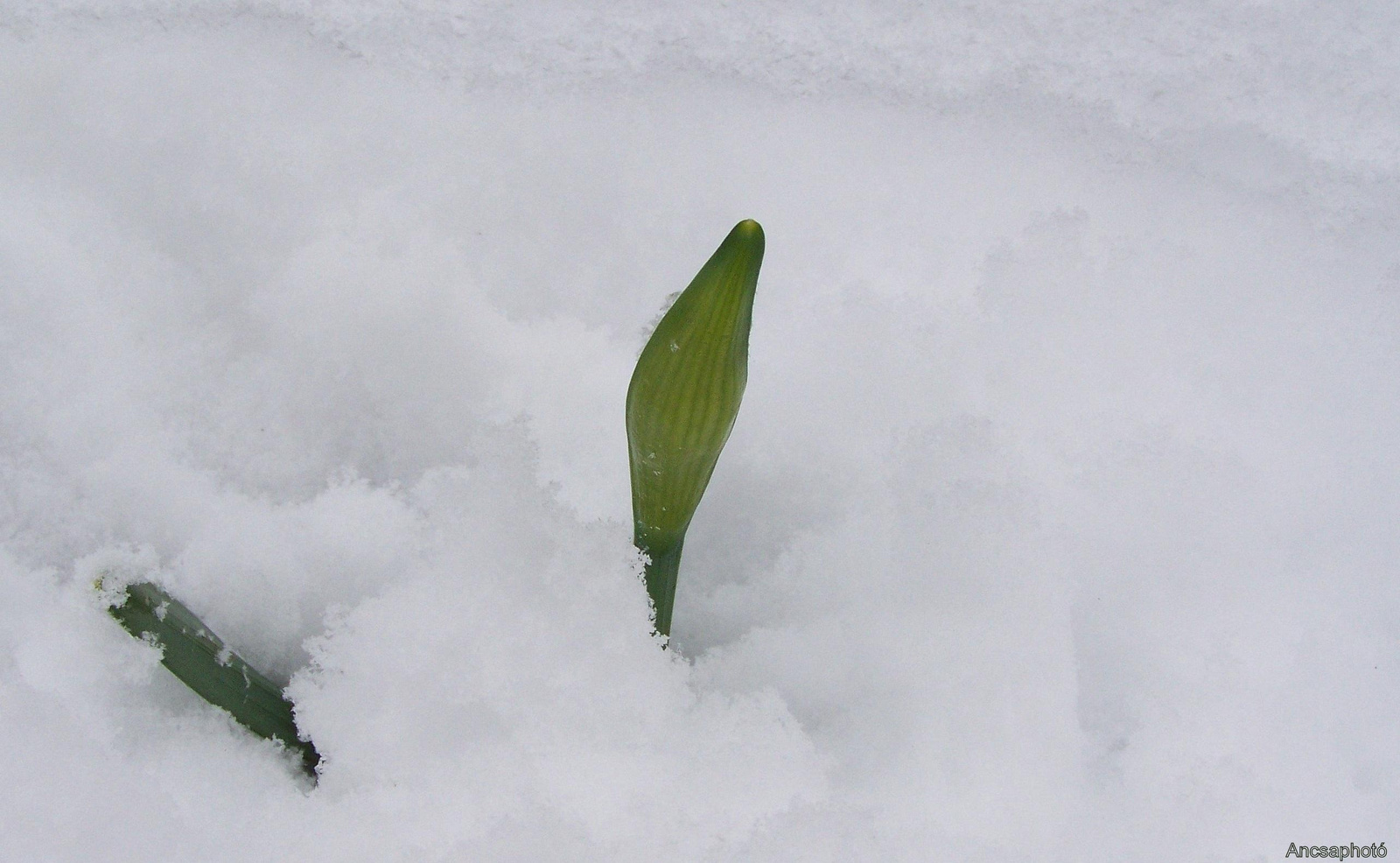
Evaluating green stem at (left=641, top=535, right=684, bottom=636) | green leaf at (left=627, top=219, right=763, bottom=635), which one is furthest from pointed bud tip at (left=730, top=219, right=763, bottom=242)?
green stem at (left=641, top=535, right=684, bottom=636)

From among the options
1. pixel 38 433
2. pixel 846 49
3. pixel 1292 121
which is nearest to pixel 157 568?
pixel 38 433

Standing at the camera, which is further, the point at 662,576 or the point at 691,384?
the point at 662,576

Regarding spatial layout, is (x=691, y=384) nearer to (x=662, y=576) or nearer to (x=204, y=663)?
(x=662, y=576)

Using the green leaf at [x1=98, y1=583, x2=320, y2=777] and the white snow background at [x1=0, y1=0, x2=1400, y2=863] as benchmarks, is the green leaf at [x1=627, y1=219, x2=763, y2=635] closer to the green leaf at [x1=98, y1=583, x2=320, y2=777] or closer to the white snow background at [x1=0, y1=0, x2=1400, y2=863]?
the white snow background at [x1=0, y1=0, x2=1400, y2=863]

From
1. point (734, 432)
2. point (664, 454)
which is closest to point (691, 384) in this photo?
point (664, 454)

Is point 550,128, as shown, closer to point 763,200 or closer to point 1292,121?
point 763,200

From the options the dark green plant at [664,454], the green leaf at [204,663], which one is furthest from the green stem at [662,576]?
the green leaf at [204,663]

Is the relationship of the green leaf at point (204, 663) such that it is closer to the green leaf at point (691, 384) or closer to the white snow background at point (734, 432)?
the white snow background at point (734, 432)
